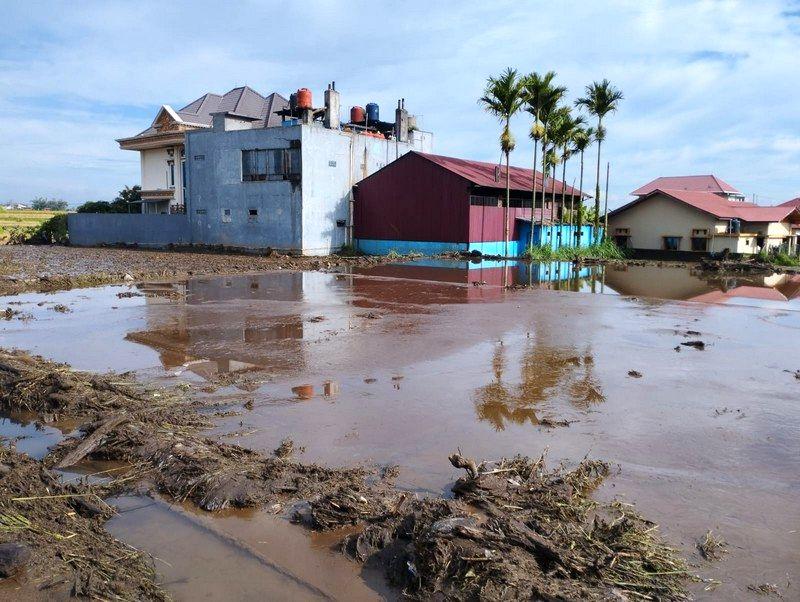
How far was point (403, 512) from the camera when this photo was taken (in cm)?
502

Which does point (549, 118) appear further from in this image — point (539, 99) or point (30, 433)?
point (30, 433)

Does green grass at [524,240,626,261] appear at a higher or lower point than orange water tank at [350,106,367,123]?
lower

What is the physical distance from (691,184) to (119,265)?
159 feet

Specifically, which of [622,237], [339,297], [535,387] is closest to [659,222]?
[622,237]

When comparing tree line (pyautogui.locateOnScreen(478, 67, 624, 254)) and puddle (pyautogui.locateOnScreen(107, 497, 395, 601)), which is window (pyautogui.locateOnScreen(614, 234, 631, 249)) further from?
puddle (pyautogui.locateOnScreen(107, 497, 395, 601))

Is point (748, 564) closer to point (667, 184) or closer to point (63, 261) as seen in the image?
point (63, 261)

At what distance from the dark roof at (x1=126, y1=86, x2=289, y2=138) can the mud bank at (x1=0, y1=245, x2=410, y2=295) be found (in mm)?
10419

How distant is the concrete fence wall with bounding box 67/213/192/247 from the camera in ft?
124

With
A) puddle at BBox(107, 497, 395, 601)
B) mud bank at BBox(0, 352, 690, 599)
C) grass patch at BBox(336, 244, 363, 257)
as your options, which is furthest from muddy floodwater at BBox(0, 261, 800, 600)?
grass patch at BBox(336, 244, 363, 257)

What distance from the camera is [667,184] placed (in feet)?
186

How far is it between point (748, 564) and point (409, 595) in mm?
2591

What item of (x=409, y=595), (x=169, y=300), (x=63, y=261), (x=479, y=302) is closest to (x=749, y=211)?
(x=479, y=302)

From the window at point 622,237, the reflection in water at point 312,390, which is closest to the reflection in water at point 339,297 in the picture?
the reflection in water at point 312,390

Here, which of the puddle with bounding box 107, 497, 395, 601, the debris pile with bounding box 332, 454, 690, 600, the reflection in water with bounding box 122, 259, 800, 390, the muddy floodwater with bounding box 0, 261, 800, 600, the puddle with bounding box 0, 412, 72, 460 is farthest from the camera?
the reflection in water with bounding box 122, 259, 800, 390
